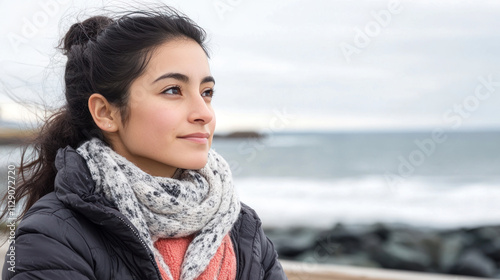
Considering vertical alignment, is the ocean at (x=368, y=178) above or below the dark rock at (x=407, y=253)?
below

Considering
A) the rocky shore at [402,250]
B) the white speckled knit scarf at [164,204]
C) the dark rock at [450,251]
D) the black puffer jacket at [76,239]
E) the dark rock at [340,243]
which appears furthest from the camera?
the dark rock at [340,243]

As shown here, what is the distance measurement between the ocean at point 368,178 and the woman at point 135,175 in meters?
0.47

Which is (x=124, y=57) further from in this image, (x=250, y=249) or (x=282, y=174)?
(x=282, y=174)

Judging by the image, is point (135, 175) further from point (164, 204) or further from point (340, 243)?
point (340, 243)

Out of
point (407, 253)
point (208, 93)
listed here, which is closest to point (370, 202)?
point (407, 253)

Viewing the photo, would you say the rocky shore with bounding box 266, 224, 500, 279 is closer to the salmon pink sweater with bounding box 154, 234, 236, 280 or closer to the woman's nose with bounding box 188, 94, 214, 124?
the salmon pink sweater with bounding box 154, 234, 236, 280

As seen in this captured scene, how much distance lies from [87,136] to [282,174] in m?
17.0

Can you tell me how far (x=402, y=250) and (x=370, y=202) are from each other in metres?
7.80

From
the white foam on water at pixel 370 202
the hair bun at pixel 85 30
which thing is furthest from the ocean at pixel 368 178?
the hair bun at pixel 85 30

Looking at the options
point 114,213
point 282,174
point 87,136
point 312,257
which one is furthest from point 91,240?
point 282,174

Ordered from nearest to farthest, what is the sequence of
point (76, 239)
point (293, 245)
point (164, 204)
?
point (76, 239)
point (164, 204)
point (293, 245)

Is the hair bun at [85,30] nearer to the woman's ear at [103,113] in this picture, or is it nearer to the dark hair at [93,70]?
the dark hair at [93,70]

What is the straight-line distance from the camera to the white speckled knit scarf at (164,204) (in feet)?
4.41

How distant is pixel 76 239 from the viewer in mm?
1245
